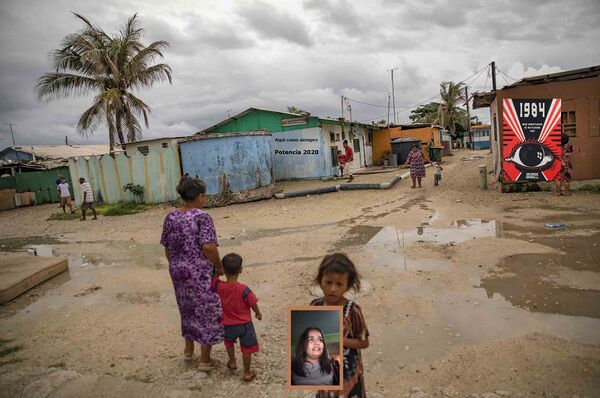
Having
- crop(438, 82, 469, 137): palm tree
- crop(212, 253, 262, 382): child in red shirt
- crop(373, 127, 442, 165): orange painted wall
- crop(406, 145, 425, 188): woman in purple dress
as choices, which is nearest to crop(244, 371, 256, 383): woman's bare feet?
crop(212, 253, 262, 382): child in red shirt

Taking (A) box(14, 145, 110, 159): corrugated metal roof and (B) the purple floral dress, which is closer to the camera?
(B) the purple floral dress

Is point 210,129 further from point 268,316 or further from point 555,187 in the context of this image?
point 268,316

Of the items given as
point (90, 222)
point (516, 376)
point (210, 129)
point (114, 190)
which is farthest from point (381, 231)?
point (210, 129)

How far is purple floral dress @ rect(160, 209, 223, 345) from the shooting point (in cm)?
300

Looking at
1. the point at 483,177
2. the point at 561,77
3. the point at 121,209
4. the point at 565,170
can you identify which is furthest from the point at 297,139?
the point at 565,170

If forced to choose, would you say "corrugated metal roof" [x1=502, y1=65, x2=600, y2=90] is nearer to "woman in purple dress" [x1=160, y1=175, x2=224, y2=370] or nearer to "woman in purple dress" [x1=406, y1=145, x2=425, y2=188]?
"woman in purple dress" [x1=406, y1=145, x2=425, y2=188]

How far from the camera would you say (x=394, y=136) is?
3123 centimetres

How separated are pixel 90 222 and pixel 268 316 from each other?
10.6m

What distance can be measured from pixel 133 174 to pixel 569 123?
48.3 feet

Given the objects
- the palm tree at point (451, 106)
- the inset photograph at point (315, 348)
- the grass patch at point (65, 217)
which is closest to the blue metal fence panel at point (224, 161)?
the grass patch at point (65, 217)

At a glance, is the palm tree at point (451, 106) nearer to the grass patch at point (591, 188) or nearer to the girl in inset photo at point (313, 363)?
the grass patch at point (591, 188)

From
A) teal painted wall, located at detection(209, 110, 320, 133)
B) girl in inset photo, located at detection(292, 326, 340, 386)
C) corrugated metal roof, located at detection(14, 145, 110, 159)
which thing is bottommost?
girl in inset photo, located at detection(292, 326, 340, 386)

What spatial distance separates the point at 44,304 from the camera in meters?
5.04

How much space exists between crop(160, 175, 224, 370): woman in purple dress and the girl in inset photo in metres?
1.50
